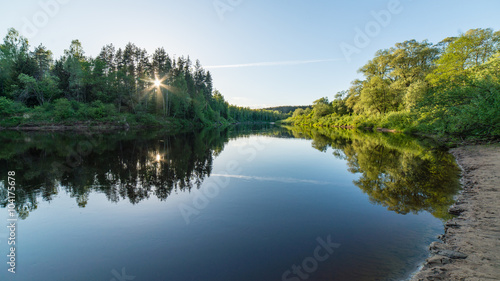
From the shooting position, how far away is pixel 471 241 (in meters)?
5.37

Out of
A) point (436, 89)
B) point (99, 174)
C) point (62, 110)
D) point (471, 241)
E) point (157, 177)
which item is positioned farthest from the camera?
point (62, 110)

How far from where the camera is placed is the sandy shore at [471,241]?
14.0ft

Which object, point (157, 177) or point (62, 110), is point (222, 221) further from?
point (62, 110)

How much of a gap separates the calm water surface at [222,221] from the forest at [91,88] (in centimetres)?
4177

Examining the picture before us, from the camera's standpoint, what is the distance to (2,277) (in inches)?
183

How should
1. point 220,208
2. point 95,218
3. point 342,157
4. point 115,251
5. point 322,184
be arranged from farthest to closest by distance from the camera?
1. point 342,157
2. point 322,184
3. point 220,208
4. point 95,218
5. point 115,251

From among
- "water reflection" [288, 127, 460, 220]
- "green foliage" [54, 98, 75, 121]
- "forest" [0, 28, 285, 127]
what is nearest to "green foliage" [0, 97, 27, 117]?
"forest" [0, 28, 285, 127]

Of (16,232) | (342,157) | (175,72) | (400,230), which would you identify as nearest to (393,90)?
(342,157)

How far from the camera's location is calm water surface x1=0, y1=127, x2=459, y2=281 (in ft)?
16.1

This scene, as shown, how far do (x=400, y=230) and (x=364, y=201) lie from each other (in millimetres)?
2633

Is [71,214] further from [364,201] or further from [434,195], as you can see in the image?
[434,195]

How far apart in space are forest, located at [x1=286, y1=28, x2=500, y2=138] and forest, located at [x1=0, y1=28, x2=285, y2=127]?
52.1m

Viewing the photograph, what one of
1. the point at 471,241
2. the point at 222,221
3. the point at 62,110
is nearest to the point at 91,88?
the point at 62,110

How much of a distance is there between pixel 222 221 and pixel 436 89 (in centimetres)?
1964
